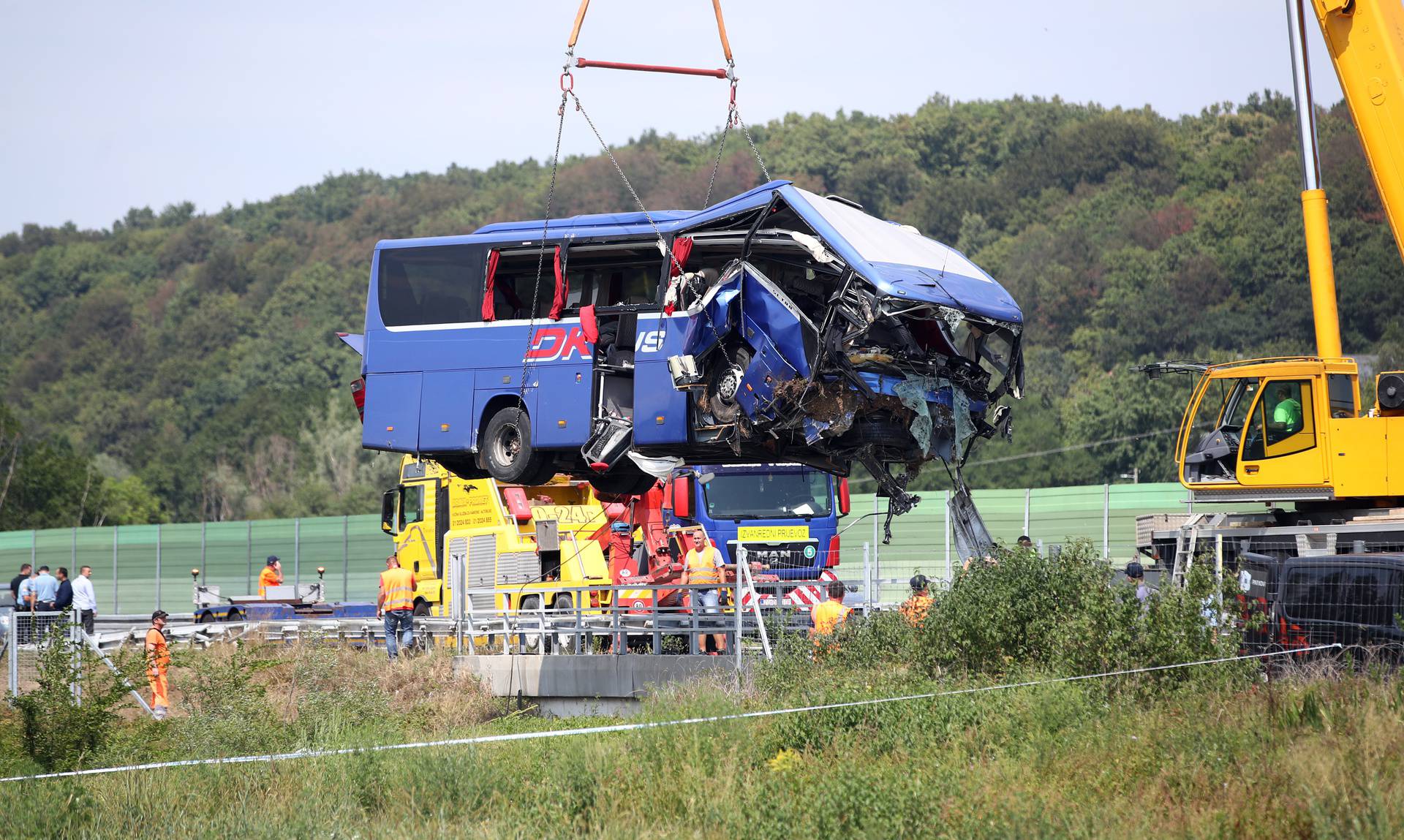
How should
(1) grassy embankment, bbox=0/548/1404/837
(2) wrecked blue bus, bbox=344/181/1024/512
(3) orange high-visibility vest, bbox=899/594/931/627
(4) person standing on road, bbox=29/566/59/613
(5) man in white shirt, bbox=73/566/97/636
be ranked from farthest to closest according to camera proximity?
(4) person standing on road, bbox=29/566/59/613 → (5) man in white shirt, bbox=73/566/97/636 → (3) orange high-visibility vest, bbox=899/594/931/627 → (2) wrecked blue bus, bbox=344/181/1024/512 → (1) grassy embankment, bbox=0/548/1404/837

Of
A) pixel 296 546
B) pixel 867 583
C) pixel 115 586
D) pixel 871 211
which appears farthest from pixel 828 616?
pixel 871 211

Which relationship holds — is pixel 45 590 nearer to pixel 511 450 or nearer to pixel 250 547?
pixel 511 450

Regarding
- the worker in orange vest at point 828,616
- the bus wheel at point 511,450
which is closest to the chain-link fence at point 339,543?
the worker in orange vest at point 828,616

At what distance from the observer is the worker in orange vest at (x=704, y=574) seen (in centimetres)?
1816

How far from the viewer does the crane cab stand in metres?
16.8

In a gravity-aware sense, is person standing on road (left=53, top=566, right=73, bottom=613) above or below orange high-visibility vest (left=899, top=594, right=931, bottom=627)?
below

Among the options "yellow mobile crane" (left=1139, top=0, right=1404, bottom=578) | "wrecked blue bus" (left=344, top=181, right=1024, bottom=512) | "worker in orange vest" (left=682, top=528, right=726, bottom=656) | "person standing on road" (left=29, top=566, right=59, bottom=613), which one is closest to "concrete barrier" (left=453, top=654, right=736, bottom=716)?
"worker in orange vest" (left=682, top=528, right=726, bottom=656)

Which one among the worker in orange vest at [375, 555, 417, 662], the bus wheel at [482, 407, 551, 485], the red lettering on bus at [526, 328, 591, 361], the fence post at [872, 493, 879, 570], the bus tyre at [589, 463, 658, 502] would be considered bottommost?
the worker in orange vest at [375, 555, 417, 662]

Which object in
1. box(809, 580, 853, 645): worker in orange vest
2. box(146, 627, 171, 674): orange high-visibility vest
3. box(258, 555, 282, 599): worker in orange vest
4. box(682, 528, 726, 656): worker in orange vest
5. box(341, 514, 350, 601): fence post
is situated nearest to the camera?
box(809, 580, 853, 645): worker in orange vest

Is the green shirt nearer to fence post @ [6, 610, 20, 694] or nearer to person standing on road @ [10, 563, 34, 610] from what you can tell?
fence post @ [6, 610, 20, 694]

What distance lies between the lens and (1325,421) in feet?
55.9

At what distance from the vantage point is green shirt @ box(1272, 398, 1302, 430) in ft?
56.7

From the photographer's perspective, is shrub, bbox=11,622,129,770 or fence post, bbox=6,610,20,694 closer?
shrub, bbox=11,622,129,770

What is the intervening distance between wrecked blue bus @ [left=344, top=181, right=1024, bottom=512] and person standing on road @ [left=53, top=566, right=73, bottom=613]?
371 inches
